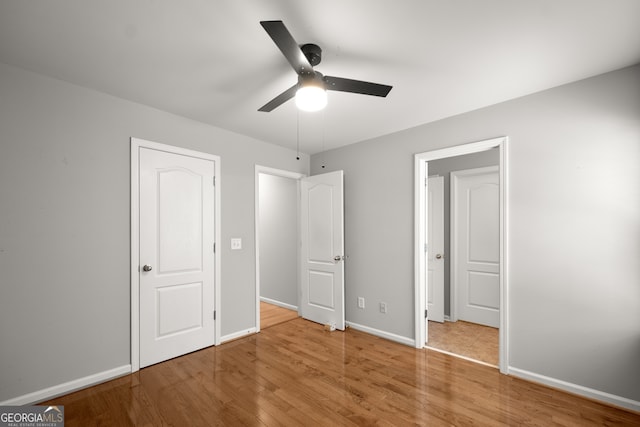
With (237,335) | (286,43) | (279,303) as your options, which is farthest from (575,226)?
(279,303)

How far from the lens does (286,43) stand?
1457mm

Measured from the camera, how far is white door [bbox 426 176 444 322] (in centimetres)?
412

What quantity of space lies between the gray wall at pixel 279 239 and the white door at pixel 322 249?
48 cm

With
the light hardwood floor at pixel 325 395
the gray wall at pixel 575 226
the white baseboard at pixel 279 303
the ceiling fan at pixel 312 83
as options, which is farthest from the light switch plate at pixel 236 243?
the gray wall at pixel 575 226

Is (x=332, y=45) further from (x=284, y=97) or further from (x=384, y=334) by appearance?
(x=384, y=334)

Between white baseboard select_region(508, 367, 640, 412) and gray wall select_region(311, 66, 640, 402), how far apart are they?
3 cm

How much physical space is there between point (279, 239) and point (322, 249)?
1.27 meters

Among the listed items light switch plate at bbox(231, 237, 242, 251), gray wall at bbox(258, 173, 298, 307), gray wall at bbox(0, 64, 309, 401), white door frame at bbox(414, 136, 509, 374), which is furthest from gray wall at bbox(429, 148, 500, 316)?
gray wall at bbox(0, 64, 309, 401)

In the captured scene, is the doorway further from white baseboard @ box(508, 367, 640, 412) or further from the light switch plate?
white baseboard @ box(508, 367, 640, 412)

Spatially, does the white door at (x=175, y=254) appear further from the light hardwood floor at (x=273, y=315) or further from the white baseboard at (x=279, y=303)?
the white baseboard at (x=279, y=303)

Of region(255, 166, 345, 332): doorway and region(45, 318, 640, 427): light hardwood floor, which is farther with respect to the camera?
region(255, 166, 345, 332): doorway

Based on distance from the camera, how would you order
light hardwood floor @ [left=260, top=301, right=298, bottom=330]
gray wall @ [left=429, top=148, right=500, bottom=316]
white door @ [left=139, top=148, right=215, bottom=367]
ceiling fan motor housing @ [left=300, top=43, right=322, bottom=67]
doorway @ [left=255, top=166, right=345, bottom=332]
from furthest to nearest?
gray wall @ [left=429, top=148, right=500, bottom=316], light hardwood floor @ [left=260, top=301, right=298, bottom=330], doorway @ [left=255, top=166, right=345, bottom=332], white door @ [left=139, top=148, right=215, bottom=367], ceiling fan motor housing @ [left=300, top=43, right=322, bottom=67]

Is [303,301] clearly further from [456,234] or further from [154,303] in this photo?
[456,234]

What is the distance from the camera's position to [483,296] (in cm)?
398
